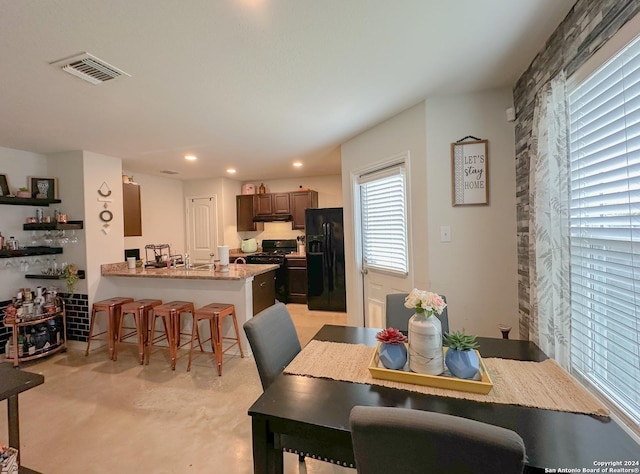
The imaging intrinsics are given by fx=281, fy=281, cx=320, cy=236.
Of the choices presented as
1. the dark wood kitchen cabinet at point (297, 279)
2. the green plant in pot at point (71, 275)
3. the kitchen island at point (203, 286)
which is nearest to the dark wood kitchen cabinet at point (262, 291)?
the kitchen island at point (203, 286)

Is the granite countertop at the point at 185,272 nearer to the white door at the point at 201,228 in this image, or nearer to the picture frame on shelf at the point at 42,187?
the picture frame on shelf at the point at 42,187

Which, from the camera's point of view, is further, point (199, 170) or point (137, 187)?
point (199, 170)

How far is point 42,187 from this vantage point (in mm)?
3299

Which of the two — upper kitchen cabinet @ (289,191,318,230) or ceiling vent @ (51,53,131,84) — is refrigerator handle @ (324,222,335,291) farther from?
ceiling vent @ (51,53,131,84)

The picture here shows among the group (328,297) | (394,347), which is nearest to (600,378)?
(394,347)

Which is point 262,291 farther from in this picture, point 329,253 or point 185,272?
point 329,253

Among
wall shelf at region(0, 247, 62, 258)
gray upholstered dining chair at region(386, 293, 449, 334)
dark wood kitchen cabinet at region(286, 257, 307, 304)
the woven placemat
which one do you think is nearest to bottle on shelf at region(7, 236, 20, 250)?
wall shelf at region(0, 247, 62, 258)

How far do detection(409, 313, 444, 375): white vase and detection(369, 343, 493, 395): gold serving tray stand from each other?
0.12 ft

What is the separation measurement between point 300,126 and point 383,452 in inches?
105

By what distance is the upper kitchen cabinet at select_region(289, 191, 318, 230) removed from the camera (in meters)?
5.41

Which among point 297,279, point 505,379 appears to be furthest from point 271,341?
point 297,279

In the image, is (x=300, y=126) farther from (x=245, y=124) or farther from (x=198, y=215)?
(x=198, y=215)

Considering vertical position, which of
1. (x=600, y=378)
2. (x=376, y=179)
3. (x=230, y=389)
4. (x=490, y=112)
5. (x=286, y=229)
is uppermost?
(x=490, y=112)

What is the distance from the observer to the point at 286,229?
5832 mm
